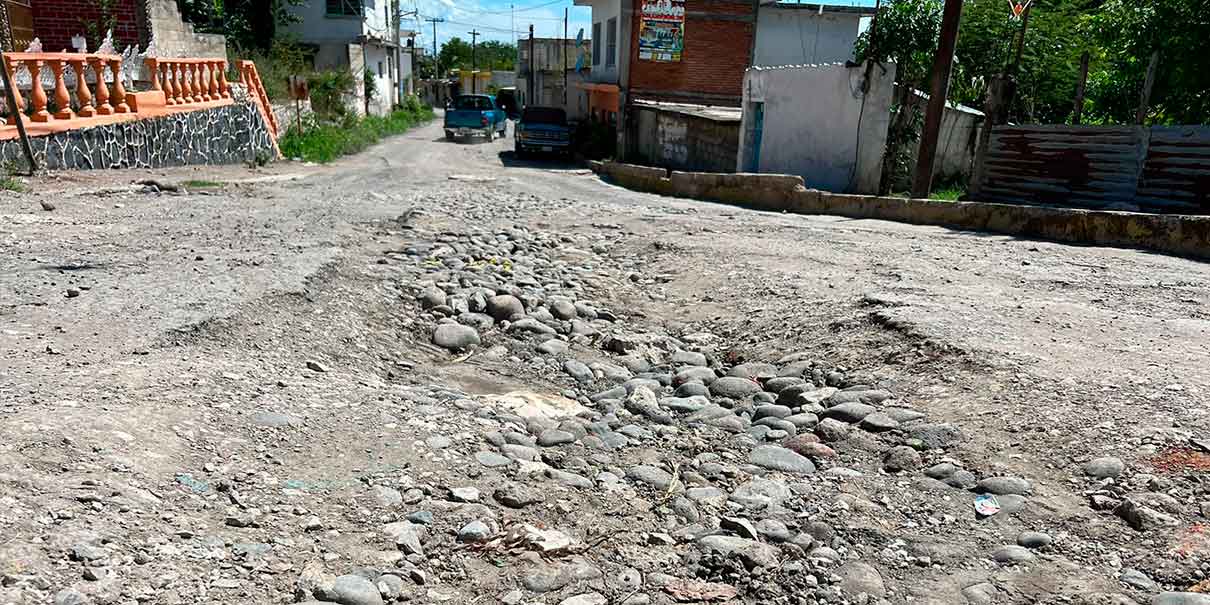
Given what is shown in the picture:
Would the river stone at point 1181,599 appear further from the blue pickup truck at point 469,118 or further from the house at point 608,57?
the blue pickup truck at point 469,118

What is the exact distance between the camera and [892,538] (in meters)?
3.43

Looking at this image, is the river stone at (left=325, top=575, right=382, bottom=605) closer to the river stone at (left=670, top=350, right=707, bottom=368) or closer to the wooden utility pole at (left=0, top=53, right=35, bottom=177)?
the river stone at (left=670, top=350, right=707, bottom=368)

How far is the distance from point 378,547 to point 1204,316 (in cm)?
587

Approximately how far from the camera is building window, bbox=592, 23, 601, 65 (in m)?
29.6

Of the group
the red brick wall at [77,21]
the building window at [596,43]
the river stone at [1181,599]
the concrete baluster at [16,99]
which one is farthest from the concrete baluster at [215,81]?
the river stone at [1181,599]

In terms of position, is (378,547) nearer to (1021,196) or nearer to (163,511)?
(163,511)

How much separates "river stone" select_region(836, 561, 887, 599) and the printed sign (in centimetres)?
2342

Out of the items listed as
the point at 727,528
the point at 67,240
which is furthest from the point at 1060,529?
the point at 67,240

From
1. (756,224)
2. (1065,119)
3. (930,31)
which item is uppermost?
(930,31)

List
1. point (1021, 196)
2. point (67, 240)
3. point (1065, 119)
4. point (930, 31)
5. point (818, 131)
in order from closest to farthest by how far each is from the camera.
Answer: point (67, 240) → point (1021, 196) → point (930, 31) → point (818, 131) → point (1065, 119)

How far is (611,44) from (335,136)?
9.70 meters

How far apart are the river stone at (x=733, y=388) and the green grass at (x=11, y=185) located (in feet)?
27.7

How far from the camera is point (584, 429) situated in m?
4.62

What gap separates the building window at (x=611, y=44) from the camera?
26.8 m
